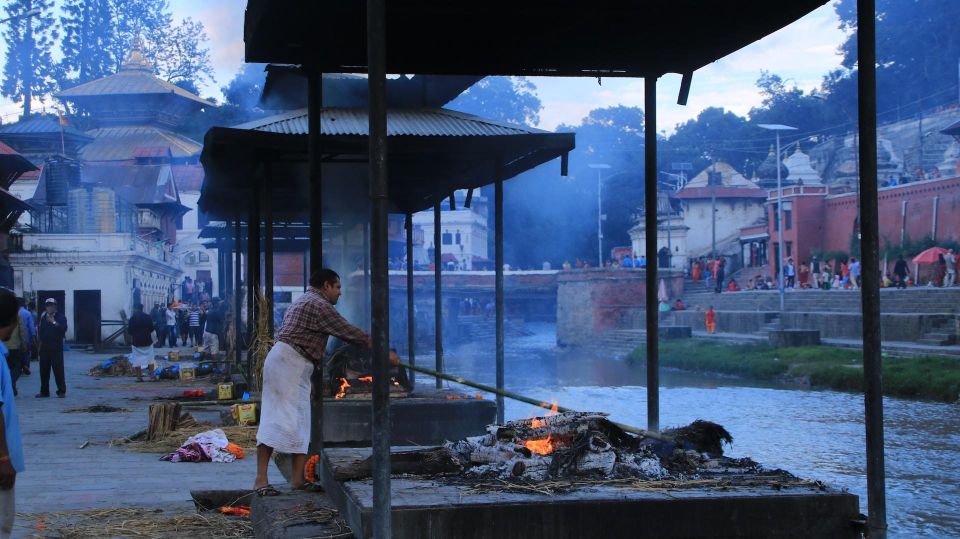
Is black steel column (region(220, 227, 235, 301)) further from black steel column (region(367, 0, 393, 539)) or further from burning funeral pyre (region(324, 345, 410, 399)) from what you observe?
black steel column (region(367, 0, 393, 539))

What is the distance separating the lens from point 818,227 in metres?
52.6

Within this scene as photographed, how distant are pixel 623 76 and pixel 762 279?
46.0 meters

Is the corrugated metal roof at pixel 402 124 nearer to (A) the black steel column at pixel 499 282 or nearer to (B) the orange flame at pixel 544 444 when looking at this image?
(A) the black steel column at pixel 499 282

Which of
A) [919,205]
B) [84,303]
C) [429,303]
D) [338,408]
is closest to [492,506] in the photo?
[338,408]

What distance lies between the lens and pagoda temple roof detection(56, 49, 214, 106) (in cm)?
5481

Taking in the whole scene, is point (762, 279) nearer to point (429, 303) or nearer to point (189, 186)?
point (429, 303)

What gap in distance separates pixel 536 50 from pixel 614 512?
143 inches

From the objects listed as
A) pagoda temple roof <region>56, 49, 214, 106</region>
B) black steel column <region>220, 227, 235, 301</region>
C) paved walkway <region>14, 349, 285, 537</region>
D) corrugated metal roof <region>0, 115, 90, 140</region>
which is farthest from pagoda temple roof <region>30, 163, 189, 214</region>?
paved walkway <region>14, 349, 285, 537</region>

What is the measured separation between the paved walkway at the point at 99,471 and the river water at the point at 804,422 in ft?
17.7

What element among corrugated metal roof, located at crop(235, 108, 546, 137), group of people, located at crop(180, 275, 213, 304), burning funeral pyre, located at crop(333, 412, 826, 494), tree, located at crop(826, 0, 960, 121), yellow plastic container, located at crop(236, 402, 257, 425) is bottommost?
yellow plastic container, located at crop(236, 402, 257, 425)

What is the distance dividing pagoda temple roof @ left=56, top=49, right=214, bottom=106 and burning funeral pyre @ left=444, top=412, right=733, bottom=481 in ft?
170

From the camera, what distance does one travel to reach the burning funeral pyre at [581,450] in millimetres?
6172

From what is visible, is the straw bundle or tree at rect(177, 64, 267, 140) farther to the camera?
tree at rect(177, 64, 267, 140)

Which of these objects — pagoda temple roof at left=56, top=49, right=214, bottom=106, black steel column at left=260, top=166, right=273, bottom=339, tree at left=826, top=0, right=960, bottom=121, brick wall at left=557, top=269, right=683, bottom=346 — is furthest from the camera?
tree at left=826, top=0, right=960, bottom=121
